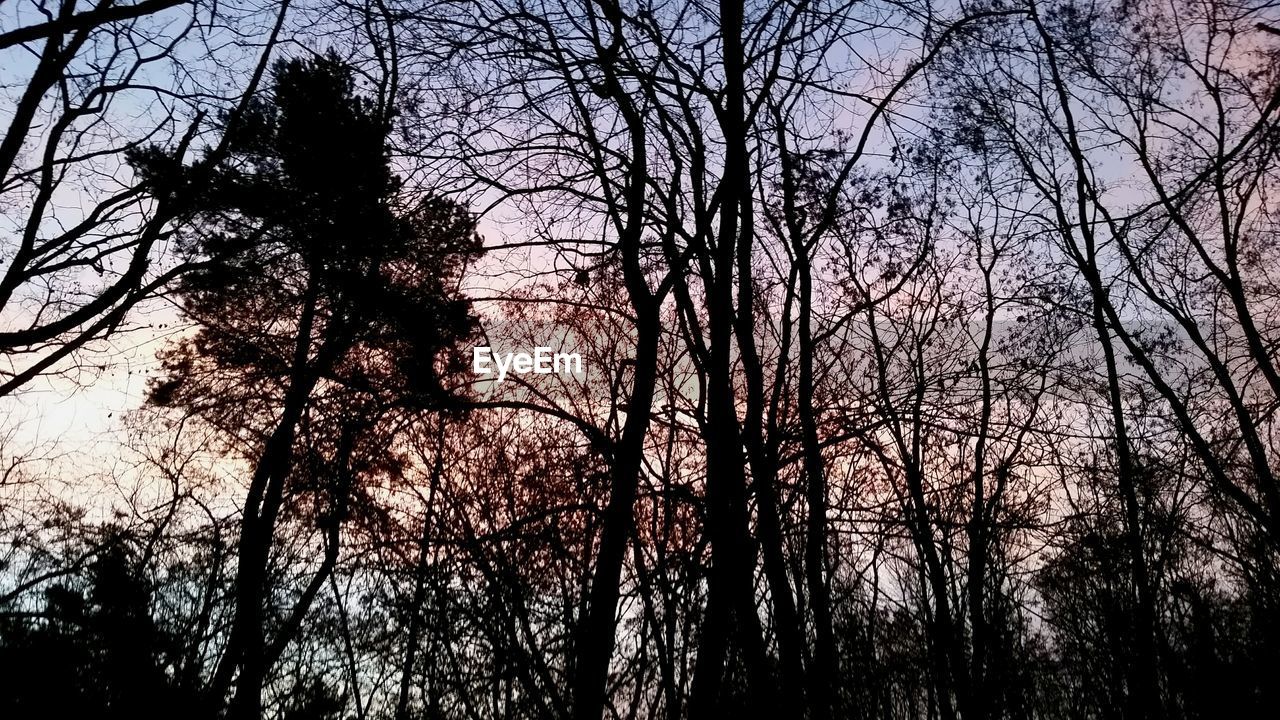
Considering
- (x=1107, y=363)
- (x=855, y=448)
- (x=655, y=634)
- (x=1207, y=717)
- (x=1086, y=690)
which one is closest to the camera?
(x=655, y=634)

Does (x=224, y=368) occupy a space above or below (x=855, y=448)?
above

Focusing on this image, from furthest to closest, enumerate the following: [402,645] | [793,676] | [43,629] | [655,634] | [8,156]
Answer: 1. [43,629]
2. [402,645]
3. [8,156]
4. [655,634]
5. [793,676]

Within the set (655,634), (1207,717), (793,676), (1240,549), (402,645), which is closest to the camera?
(793,676)

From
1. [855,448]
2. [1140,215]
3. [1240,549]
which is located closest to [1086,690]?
[1240,549]

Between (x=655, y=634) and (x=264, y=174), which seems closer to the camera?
(x=655, y=634)

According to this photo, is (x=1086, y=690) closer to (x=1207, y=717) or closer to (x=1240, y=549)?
(x=1207, y=717)

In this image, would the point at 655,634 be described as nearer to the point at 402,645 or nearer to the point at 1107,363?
the point at 402,645

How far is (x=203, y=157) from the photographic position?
379 inches

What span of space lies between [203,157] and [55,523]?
23.6ft

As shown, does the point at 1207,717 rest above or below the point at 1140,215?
below

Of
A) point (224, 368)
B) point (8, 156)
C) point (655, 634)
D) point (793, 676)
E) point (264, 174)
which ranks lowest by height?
point (793, 676)

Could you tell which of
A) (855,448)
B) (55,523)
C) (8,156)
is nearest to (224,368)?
(8,156)

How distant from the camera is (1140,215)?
432 inches

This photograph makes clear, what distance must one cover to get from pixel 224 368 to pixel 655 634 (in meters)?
7.03
